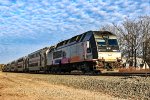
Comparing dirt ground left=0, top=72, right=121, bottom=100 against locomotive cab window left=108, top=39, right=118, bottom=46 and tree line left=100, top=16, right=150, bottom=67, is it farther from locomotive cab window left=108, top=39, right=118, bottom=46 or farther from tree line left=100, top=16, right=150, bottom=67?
tree line left=100, top=16, right=150, bottom=67

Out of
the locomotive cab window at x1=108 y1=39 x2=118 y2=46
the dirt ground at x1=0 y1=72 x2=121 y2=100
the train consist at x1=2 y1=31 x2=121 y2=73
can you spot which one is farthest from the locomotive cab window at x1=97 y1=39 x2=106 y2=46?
the dirt ground at x1=0 y1=72 x2=121 y2=100

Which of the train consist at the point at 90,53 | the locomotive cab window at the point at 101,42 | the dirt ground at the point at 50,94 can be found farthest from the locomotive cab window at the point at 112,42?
the dirt ground at the point at 50,94

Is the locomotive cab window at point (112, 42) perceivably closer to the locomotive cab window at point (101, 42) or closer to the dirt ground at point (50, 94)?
the locomotive cab window at point (101, 42)

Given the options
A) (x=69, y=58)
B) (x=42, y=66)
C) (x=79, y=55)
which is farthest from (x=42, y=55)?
(x=79, y=55)

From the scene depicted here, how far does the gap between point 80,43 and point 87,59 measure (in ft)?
8.48

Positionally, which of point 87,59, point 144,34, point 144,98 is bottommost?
point 144,98

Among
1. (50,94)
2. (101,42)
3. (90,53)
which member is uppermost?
(101,42)

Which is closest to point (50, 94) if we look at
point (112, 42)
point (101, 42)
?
point (101, 42)

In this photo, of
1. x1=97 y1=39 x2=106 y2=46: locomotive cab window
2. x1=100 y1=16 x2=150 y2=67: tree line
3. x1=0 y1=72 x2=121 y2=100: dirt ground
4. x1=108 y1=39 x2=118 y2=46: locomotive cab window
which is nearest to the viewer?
x1=0 y1=72 x2=121 y2=100: dirt ground

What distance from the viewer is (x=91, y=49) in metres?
30.9

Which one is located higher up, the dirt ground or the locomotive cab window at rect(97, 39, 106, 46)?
the locomotive cab window at rect(97, 39, 106, 46)

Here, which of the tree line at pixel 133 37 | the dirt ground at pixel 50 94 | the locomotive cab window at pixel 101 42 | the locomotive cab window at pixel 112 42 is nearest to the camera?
the dirt ground at pixel 50 94

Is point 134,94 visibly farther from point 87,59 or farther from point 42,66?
point 42,66

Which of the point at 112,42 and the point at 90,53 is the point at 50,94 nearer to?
the point at 90,53
